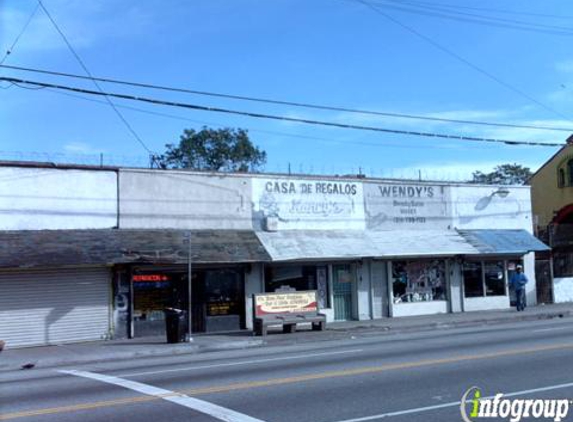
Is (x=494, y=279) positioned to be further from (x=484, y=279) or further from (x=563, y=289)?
(x=563, y=289)

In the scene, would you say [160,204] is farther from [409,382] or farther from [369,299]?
[409,382]

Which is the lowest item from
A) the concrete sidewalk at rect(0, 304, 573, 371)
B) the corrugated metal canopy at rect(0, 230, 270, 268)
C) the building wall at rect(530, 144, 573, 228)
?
the concrete sidewalk at rect(0, 304, 573, 371)

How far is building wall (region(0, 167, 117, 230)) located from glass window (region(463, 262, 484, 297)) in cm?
1464

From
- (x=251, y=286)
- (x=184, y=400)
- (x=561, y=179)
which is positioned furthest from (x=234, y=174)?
(x=561, y=179)

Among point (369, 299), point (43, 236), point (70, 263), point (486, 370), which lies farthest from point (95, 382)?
point (369, 299)

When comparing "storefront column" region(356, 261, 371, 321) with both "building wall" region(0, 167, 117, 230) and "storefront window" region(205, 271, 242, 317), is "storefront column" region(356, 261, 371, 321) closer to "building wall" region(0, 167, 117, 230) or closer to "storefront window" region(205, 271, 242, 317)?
"storefront window" region(205, 271, 242, 317)

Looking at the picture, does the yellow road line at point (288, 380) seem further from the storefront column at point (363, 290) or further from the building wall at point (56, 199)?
the building wall at point (56, 199)

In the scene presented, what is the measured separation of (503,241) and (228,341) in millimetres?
14172

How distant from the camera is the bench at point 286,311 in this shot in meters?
20.7

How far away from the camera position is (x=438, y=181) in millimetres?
27938

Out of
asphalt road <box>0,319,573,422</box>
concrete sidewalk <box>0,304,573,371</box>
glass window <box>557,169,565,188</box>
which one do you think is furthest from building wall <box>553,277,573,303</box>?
asphalt road <box>0,319,573,422</box>

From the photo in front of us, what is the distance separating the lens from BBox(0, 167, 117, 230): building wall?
19531mm

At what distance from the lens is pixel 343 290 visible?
2495 centimetres

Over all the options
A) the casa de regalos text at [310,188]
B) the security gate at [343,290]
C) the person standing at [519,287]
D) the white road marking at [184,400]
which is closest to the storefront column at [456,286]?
the person standing at [519,287]
